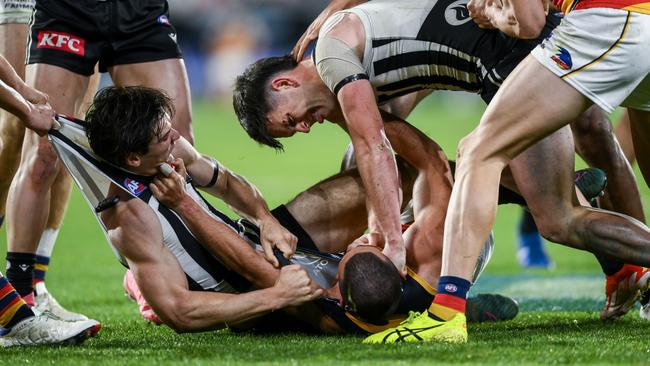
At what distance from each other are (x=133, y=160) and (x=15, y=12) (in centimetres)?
225

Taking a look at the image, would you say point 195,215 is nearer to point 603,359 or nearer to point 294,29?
point 603,359

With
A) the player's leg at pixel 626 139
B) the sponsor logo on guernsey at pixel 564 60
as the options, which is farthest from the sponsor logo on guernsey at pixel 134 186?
the player's leg at pixel 626 139

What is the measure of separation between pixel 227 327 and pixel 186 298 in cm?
77

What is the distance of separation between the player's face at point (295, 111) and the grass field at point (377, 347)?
117 cm

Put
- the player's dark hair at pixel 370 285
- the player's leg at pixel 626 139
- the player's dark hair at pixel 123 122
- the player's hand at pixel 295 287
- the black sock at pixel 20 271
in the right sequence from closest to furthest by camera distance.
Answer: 1. the player's dark hair at pixel 370 285
2. the player's dark hair at pixel 123 122
3. the player's hand at pixel 295 287
4. the black sock at pixel 20 271
5. the player's leg at pixel 626 139

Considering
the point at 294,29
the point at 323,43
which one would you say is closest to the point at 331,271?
the point at 323,43

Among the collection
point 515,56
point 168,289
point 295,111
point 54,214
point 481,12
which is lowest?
point 54,214

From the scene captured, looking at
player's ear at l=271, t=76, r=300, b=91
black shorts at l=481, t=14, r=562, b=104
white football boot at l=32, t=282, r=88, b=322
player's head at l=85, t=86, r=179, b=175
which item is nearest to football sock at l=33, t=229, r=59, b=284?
white football boot at l=32, t=282, r=88, b=322

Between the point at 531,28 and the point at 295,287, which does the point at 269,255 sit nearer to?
the point at 295,287

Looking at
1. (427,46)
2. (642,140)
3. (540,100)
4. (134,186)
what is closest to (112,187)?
(134,186)

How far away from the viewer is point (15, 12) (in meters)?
6.85

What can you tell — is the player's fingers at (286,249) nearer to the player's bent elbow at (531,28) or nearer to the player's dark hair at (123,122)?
the player's dark hair at (123,122)

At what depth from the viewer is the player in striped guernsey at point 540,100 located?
475 centimetres

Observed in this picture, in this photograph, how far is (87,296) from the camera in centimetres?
773
